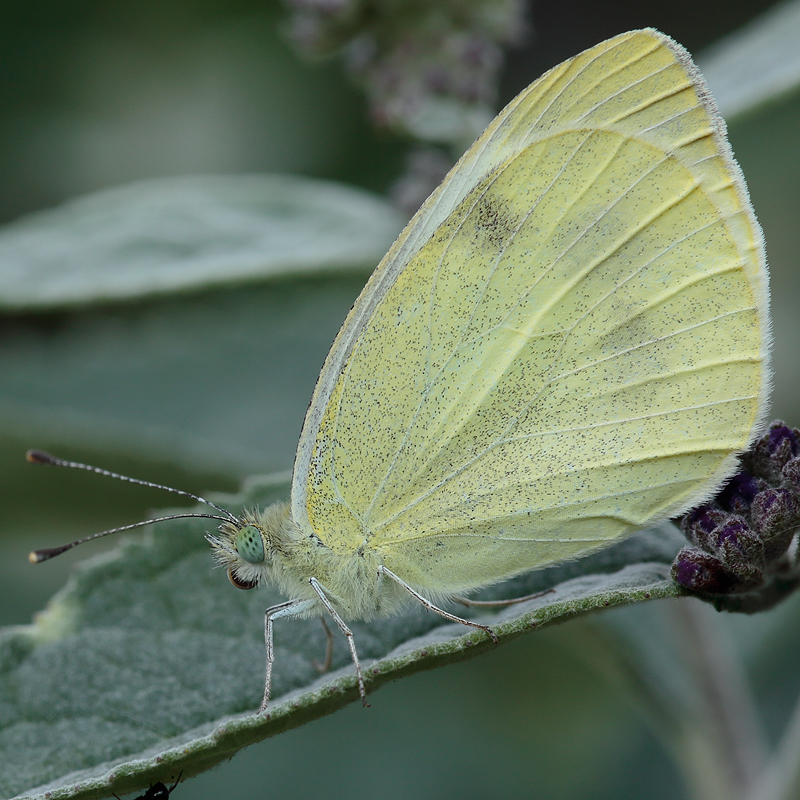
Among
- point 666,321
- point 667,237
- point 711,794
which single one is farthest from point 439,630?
point 711,794

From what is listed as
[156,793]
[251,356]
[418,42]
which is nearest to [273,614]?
[156,793]

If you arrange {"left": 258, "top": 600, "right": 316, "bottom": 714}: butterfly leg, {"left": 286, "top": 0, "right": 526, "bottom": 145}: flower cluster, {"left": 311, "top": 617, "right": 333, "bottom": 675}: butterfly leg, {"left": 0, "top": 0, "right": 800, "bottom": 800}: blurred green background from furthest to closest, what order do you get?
{"left": 0, "top": 0, "right": 800, "bottom": 800}: blurred green background → {"left": 286, "top": 0, "right": 526, "bottom": 145}: flower cluster → {"left": 311, "top": 617, "right": 333, "bottom": 675}: butterfly leg → {"left": 258, "top": 600, "right": 316, "bottom": 714}: butterfly leg

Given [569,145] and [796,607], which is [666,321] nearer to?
[569,145]

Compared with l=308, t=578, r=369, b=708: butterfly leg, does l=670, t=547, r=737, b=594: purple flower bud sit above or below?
below

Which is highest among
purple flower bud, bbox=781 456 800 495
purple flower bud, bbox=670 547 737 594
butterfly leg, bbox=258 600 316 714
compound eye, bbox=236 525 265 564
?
compound eye, bbox=236 525 265 564

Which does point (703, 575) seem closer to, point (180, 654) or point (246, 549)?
point (246, 549)

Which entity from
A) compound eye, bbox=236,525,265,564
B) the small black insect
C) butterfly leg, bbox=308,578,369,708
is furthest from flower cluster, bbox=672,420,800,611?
the small black insect

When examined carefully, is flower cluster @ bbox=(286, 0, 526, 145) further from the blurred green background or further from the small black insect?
the small black insect
